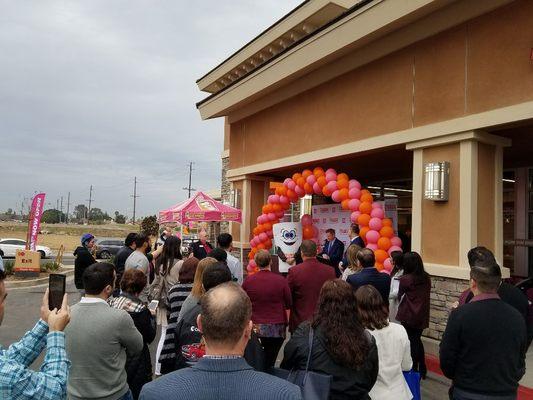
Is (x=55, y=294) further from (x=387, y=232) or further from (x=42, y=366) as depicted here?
(x=387, y=232)

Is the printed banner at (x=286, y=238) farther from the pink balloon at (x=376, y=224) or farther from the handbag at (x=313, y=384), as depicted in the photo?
the handbag at (x=313, y=384)

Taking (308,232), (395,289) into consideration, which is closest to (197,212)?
(308,232)

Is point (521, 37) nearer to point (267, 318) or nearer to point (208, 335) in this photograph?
point (267, 318)

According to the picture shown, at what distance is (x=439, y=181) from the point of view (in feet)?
23.6

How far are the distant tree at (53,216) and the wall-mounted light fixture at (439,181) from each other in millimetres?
117886

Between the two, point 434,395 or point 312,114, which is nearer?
point 434,395

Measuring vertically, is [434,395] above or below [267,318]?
below

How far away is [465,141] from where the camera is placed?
698 centimetres

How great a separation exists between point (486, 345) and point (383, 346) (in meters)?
0.71

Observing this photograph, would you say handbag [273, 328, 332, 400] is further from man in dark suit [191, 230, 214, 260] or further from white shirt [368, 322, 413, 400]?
man in dark suit [191, 230, 214, 260]

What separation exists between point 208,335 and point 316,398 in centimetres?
112

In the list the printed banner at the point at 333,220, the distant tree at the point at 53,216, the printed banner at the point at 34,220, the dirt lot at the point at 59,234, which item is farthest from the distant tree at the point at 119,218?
the printed banner at the point at 333,220

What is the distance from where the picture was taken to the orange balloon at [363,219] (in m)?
A: 8.41

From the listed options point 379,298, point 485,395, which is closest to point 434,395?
point 485,395
